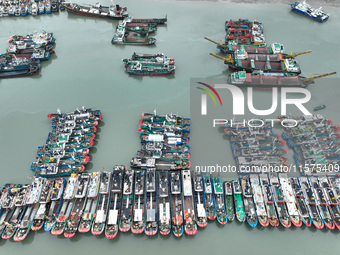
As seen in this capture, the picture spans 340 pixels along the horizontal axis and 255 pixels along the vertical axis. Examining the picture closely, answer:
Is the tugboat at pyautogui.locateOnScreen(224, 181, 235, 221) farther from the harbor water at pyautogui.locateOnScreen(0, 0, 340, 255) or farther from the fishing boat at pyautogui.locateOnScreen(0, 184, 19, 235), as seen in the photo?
the fishing boat at pyautogui.locateOnScreen(0, 184, 19, 235)

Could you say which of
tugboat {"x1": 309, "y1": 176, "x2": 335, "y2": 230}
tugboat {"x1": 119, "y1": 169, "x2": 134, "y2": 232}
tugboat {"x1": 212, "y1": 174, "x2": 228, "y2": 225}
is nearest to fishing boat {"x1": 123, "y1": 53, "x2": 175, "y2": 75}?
tugboat {"x1": 119, "y1": 169, "x2": 134, "y2": 232}

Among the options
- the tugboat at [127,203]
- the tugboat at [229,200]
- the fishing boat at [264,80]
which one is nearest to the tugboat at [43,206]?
the tugboat at [127,203]

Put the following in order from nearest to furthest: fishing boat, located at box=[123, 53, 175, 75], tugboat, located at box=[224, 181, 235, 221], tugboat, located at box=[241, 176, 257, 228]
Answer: tugboat, located at box=[241, 176, 257, 228] < tugboat, located at box=[224, 181, 235, 221] < fishing boat, located at box=[123, 53, 175, 75]

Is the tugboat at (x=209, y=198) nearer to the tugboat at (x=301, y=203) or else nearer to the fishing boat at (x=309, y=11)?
the tugboat at (x=301, y=203)

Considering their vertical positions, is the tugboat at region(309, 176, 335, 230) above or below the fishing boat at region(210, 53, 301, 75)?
below

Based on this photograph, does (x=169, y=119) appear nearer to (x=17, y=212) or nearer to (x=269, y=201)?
(x=269, y=201)

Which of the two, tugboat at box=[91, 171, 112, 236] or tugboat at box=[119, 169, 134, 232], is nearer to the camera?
tugboat at box=[91, 171, 112, 236]
